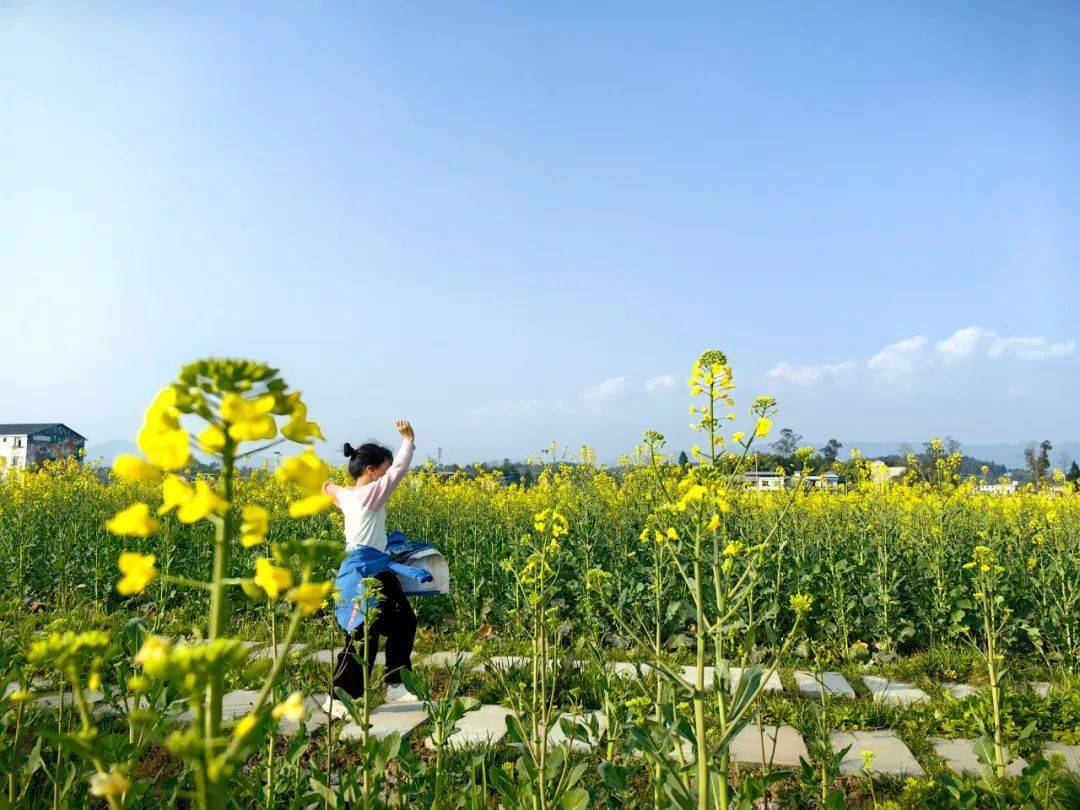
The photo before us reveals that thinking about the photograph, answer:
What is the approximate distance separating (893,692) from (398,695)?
2807 millimetres

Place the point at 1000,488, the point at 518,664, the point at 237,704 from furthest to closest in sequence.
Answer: the point at 1000,488
the point at 518,664
the point at 237,704

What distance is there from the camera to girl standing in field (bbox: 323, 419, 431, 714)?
3984 mm

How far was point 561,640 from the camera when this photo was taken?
506cm

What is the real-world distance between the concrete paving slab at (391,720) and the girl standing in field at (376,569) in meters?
0.15

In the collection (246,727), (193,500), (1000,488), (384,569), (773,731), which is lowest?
(773,731)

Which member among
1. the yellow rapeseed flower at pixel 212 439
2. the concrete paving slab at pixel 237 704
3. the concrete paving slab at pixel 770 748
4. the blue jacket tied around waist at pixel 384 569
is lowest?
the concrete paving slab at pixel 770 748

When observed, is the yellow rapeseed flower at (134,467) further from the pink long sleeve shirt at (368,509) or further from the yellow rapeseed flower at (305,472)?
the pink long sleeve shirt at (368,509)

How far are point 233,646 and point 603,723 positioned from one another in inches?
116

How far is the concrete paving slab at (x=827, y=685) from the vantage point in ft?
12.9

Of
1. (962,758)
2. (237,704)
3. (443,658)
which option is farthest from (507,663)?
(962,758)

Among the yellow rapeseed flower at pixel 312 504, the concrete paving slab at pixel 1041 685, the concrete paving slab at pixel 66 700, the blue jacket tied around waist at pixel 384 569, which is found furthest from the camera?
the concrete paving slab at pixel 1041 685

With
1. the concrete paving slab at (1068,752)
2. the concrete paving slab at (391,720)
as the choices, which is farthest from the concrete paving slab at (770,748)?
the concrete paving slab at (391,720)

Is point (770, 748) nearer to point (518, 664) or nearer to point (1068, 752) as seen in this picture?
point (1068, 752)

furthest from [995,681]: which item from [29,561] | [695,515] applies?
[29,561]
